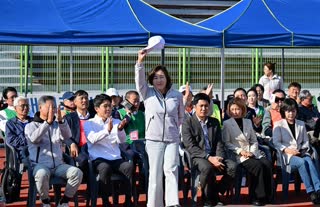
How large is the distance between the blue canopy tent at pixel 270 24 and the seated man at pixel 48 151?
4251mm

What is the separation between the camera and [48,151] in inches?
382

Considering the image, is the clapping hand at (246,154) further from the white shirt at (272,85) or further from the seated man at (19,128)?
the white shirt at (272,85)

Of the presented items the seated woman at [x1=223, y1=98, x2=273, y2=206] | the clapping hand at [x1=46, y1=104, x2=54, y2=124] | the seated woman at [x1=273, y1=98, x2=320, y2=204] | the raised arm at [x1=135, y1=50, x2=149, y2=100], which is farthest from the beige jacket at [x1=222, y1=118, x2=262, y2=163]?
the clapping hand at [x1=46, y1=104, x2=54, y2=124]

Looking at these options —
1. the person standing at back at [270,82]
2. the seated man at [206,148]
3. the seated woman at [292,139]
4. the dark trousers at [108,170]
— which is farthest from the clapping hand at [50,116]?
the person standing at back at [270,82]

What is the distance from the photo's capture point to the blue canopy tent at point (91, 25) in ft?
39.1

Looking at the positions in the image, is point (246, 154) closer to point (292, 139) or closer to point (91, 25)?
point (292, 139)

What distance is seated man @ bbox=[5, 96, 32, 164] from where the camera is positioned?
10.2 metres

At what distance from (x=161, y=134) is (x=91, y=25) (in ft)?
11.9

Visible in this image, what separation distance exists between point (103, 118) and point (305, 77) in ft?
37.5

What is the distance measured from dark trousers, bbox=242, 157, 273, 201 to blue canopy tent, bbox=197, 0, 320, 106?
3089 mm

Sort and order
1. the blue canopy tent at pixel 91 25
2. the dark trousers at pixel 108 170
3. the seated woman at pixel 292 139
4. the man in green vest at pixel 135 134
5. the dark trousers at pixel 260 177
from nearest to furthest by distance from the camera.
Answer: the dark trousers at pixel 108 170
the man in green vest at pixel 135 134
the dark trousers at pixel 260 177
the seated woman at pixel 292 139
the blue canopy tent at pixel 91 25

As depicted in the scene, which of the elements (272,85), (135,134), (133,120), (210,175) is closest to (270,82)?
(272,85)

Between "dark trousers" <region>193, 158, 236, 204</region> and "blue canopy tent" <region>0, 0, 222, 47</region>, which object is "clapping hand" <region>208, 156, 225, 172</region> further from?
"blue canopy tent" <region>0, 0, 222, 47</region>

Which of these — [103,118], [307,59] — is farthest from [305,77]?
[103,118]
